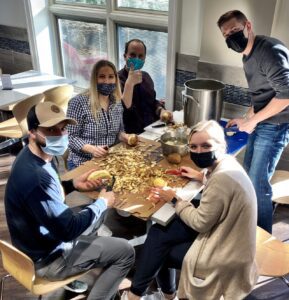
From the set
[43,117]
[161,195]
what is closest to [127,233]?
[161,195]

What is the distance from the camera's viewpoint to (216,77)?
279 cm

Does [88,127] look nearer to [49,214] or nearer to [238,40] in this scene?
[49,214]

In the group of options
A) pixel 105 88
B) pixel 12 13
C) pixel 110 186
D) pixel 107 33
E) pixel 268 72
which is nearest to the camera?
pixel 110 186

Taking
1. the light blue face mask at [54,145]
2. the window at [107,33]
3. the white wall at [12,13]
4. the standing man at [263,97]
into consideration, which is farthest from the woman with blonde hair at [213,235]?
the white wall at [12,13]

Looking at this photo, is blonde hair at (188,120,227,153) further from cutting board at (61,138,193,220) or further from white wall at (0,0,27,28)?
white wall at (0,0,27,28)

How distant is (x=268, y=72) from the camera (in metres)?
1.98

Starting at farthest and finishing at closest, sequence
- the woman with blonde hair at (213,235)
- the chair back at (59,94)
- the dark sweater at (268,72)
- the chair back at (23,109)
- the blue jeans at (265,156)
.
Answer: the chair back at (59,94) → the chair back at (23,109) → the blue jeans at (265,156) → the dark sweater at (268,72) → the woman with blonde hair at (213,235)

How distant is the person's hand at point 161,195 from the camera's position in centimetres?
168

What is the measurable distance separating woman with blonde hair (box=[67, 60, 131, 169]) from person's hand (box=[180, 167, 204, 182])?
538mm

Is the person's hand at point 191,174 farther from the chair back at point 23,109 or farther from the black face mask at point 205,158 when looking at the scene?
the chair back at point 23,109

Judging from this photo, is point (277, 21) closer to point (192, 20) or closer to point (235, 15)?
point (235, 15)

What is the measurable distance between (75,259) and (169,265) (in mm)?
516

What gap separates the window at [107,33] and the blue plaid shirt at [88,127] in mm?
1006

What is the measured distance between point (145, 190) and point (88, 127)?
73cm
